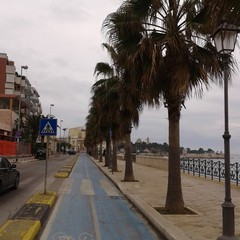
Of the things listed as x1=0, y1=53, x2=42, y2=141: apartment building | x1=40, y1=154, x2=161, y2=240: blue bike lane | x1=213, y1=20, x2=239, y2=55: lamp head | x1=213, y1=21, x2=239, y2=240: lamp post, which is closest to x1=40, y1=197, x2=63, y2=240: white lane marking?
x1=40, y1=154, x2=161, y2=240: blue bike lane

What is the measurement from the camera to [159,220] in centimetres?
1084

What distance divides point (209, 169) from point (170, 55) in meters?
15.7

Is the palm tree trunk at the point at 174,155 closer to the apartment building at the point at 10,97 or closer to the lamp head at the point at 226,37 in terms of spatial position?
the lamp head at the point at 226,37

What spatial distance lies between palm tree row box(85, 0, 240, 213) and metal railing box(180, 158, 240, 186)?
9227 mm

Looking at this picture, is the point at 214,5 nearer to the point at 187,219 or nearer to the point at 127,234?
the point at 127,234

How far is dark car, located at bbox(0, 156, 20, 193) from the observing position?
54.2ft

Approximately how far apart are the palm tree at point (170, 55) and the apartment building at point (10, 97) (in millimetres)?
50871

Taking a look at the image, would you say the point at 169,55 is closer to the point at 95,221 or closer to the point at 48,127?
the point at 95,221

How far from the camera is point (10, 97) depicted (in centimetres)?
8019

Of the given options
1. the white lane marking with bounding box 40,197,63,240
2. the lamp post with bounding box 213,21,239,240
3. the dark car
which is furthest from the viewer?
the dark car

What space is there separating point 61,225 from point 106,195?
25.2 ft

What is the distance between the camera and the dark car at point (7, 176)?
16.5 meters

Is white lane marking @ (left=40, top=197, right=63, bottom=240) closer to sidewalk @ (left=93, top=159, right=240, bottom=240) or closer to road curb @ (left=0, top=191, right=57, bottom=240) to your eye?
road curb @ (left=0, top=191, right=57, bottom=240)

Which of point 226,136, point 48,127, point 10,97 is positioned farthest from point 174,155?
point 10,97
